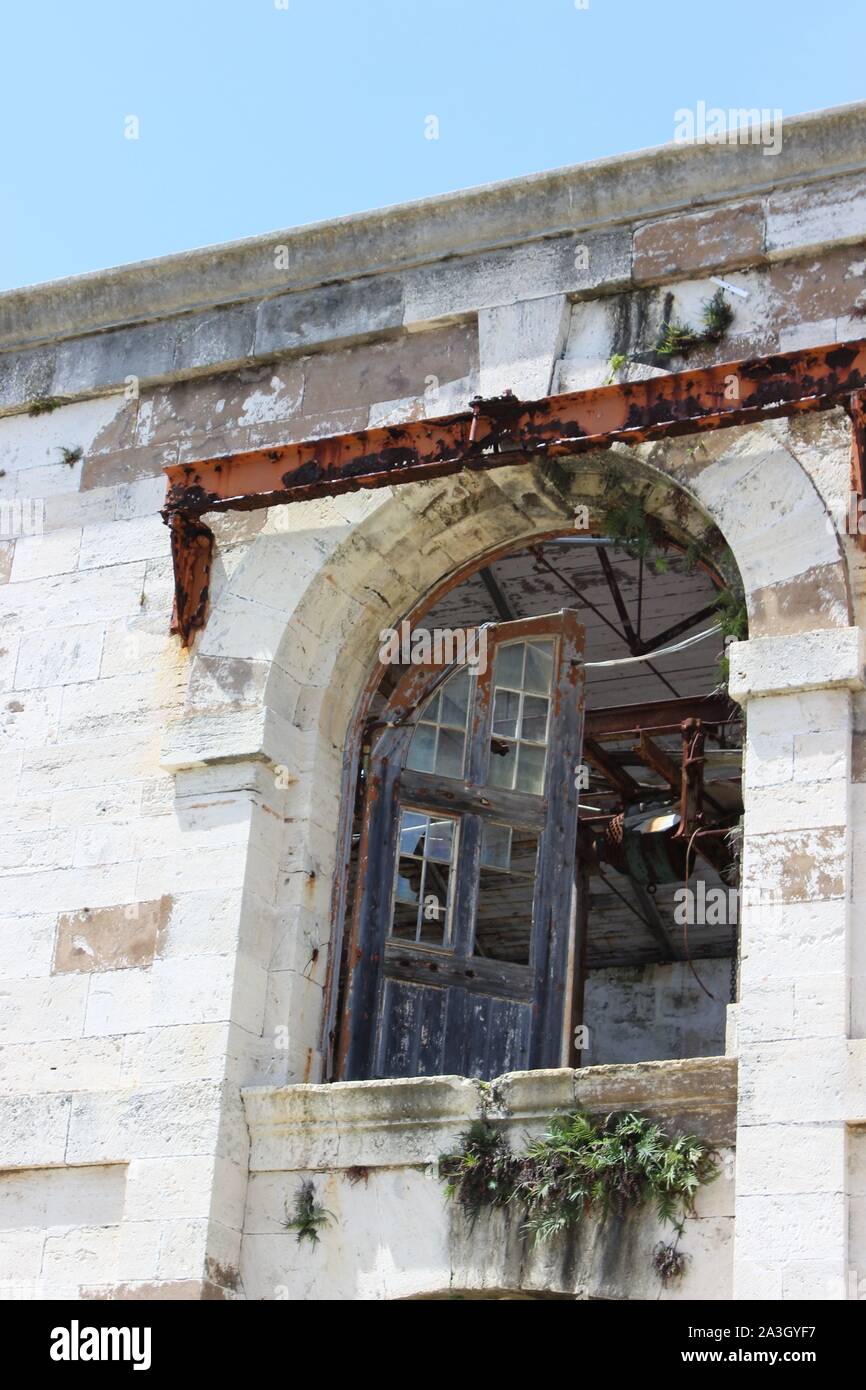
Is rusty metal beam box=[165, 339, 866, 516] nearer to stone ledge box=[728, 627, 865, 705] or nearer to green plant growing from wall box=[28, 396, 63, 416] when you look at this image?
stone ledge box=[728, 627, 865, 705]

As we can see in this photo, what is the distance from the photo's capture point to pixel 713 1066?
7.74 meters

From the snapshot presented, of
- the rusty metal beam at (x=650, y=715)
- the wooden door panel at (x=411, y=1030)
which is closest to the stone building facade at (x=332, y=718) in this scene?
the wooden door panel at (x=411, y=1030)

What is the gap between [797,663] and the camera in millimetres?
8117

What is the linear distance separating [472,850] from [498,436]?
6.40ft

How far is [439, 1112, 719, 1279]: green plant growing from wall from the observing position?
7.66 m

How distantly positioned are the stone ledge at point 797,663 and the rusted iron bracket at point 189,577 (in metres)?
2.70

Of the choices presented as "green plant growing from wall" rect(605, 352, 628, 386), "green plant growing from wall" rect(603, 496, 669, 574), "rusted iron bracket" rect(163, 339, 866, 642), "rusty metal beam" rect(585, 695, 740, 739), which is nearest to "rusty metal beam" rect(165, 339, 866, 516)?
"rusted iron bracket" rect(163, 339, 866, 642)

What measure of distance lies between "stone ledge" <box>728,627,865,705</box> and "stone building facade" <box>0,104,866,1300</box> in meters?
0.01

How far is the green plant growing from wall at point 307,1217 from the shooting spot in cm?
829

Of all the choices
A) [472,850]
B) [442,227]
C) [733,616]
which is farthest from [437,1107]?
[442,227]

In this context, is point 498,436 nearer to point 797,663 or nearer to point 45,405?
point 797,663

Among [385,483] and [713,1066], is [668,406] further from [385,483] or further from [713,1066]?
[713,1066]

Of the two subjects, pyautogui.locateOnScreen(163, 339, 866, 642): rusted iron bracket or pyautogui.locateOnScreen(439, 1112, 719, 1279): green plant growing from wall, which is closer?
pyautogui.locateOnScreen(439, 1112, 719, 1279): green plant growing from wall

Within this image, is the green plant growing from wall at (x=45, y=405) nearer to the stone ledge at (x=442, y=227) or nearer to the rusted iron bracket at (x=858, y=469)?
the stone ledge at (x=442, y=227)
